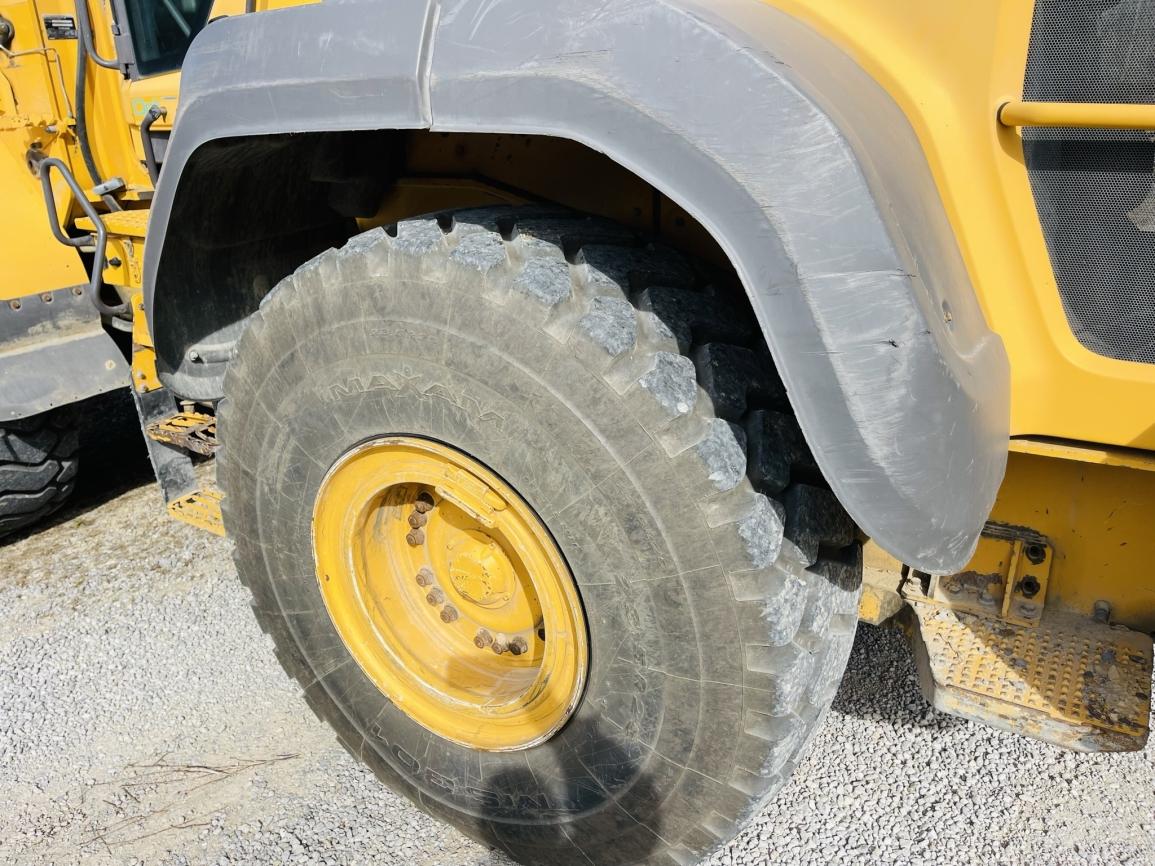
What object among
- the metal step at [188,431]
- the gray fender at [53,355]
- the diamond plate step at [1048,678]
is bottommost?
the metal step at [188,431]

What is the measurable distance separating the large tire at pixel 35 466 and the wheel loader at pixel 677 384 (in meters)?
Result: 1.32

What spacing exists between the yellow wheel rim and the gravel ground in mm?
450

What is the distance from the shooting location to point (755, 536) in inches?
57.8

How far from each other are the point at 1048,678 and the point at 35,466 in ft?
10.9

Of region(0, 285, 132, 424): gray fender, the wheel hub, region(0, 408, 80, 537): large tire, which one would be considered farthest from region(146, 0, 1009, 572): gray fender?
region(0, 408, 80, 537): large tire

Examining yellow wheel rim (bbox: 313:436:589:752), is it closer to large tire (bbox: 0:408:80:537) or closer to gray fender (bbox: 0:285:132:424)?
gray fender (bbox: 0:285:132:424)

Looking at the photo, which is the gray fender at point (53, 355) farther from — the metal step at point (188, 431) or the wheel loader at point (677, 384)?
the wheel loader at point (677, 384)


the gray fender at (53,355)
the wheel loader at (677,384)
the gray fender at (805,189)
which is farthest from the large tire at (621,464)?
the gray fender at (53,355)

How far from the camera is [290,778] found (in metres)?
2.39

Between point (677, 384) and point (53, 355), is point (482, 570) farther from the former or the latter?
point (53, 355)

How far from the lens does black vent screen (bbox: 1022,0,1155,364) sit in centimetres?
132

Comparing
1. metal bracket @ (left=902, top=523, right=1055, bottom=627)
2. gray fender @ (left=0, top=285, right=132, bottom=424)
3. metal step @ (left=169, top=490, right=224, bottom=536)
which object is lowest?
metal step @ (left=169, top=490, right=224, bottom=536)

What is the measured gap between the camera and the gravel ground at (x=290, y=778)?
2174 mm

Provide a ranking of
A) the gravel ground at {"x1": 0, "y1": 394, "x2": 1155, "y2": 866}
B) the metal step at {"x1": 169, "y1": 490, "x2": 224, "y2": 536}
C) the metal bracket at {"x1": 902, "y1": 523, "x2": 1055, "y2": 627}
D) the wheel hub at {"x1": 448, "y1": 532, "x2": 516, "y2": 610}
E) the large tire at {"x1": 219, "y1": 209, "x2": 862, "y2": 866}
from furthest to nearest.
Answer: the metal step at {"x1": 169, "y1": 490, "x2": 224, "y2": 536}, the gravel ground at {"x1": 0, "y1": 394, "x2": 1155, "y2": 866}, the wheel hub at {"x1": 448, "y1": 532, "x2": 516, "y2": 610}, the metal bracket at {"x1": 902, "y1": 523, "x2": 1055, "y2": 627}, the large tire at {"x1": 219, "y1": 209, "x2": 862, "y2": 866}
